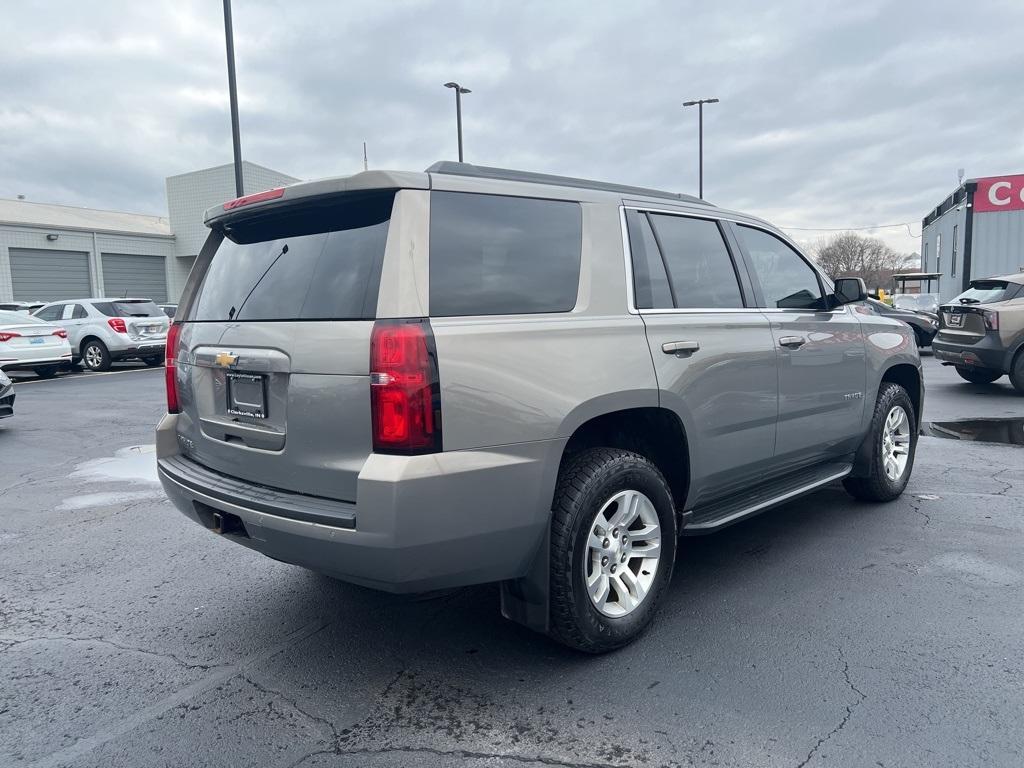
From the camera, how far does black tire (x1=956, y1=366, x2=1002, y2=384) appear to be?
1158cm

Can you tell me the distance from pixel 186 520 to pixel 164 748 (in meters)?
2.88

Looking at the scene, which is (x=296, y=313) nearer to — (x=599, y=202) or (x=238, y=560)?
(x=599, y=202)

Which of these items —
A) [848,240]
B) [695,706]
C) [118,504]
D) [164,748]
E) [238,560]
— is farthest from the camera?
[848,240]

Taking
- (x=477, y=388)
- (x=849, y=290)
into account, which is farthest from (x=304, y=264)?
(x=849, y=290)

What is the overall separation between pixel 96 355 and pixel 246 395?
1644 centimetres

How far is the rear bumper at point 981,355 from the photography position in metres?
10.7

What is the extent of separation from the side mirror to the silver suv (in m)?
0.92

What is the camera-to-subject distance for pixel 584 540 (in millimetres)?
3039

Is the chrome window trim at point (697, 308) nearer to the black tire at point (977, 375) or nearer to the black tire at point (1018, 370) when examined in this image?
the black tire at point (1018, 370)

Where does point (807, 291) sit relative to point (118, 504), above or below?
above

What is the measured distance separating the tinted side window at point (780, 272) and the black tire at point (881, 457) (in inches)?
39.6

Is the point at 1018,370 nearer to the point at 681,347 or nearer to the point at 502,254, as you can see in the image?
the point at 681,347

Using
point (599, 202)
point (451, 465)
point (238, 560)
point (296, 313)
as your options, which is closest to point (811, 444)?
point (599, 202)

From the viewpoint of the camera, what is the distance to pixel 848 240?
244 feet
